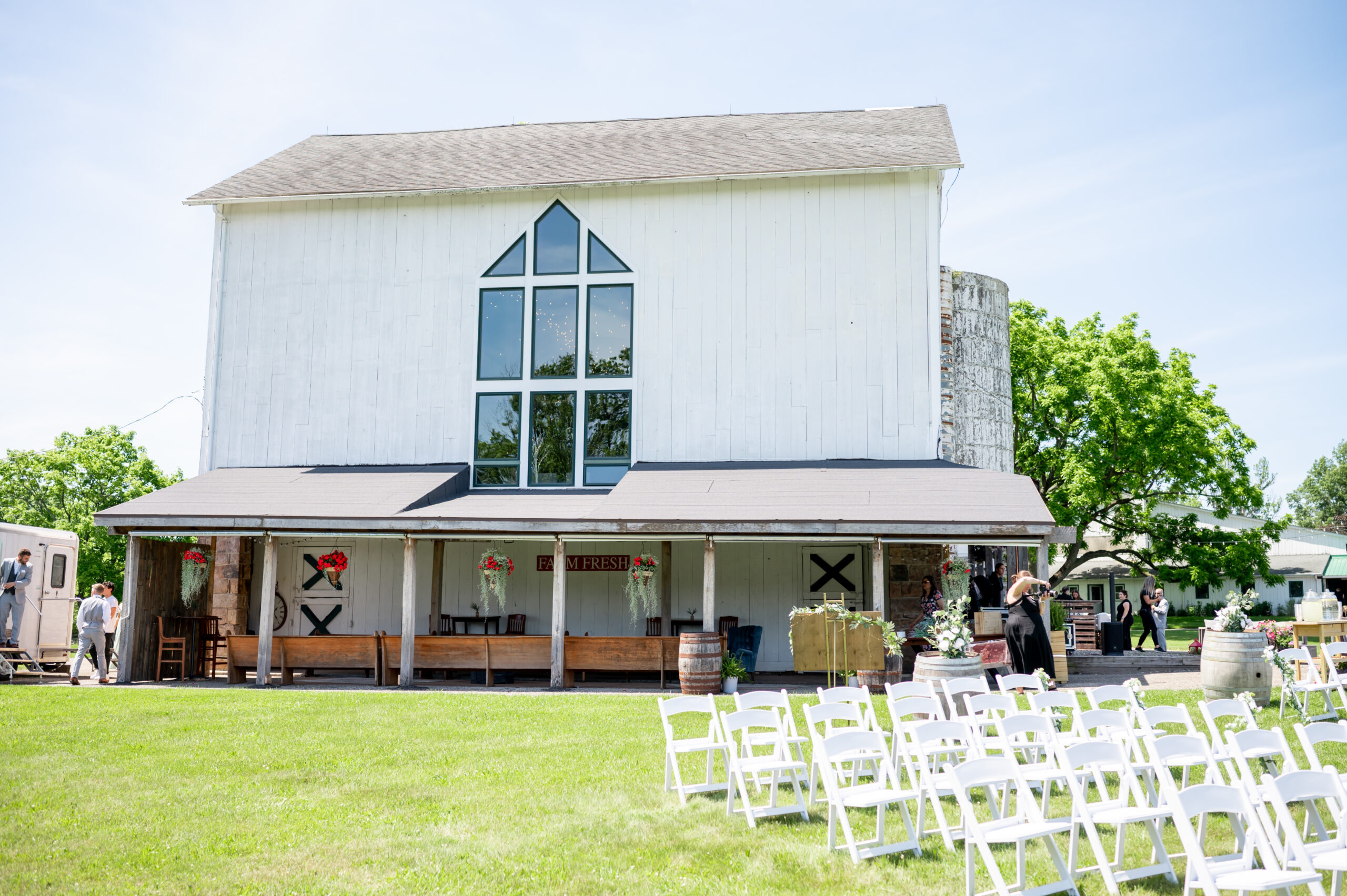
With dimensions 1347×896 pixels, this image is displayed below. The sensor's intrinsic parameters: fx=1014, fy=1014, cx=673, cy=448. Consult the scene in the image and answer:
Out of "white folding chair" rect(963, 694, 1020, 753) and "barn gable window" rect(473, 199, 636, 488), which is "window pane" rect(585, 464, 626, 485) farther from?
"white folding chair" rect(963, 694, 1020, 753)

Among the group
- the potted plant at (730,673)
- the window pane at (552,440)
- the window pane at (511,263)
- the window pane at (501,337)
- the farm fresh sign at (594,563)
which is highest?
the window pane at (511,263)

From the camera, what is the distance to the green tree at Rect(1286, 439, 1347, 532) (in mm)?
74000

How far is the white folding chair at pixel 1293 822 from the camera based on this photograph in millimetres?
3840

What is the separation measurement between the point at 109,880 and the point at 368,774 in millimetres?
2524

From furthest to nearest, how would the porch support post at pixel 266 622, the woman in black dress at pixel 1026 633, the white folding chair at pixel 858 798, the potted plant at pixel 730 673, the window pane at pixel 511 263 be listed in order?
the window pane at pixel 511 263 < the porch support post at pixel 266 622 < the potted plant at pixel 730 673 < the woman in black dress at pixel 1026 633 < the white folding chair at pixel 858 798

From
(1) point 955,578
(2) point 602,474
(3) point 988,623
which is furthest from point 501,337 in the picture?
(3) point 988,623

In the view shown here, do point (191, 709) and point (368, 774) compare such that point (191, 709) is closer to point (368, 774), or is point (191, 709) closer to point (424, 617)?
point (368, 774)

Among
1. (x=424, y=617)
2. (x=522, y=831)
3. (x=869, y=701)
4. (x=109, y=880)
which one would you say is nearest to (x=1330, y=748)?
(x=869, y=701)

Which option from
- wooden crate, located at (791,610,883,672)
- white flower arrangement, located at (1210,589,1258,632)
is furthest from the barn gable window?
white flower arrangement, located at (1210,589,1258,632)

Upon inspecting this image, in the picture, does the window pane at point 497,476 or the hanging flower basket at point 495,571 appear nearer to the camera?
the hanging flower basket at point 495,571

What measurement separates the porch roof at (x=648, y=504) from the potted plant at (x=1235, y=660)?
2.12m

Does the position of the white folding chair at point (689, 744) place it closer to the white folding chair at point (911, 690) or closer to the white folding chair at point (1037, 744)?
the white folding chair at point (911, 690)

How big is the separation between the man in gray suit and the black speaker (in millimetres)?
16574

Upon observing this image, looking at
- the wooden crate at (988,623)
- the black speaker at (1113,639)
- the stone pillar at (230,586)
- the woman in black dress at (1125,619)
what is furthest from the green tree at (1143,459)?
the stone pillar at (230,586)
